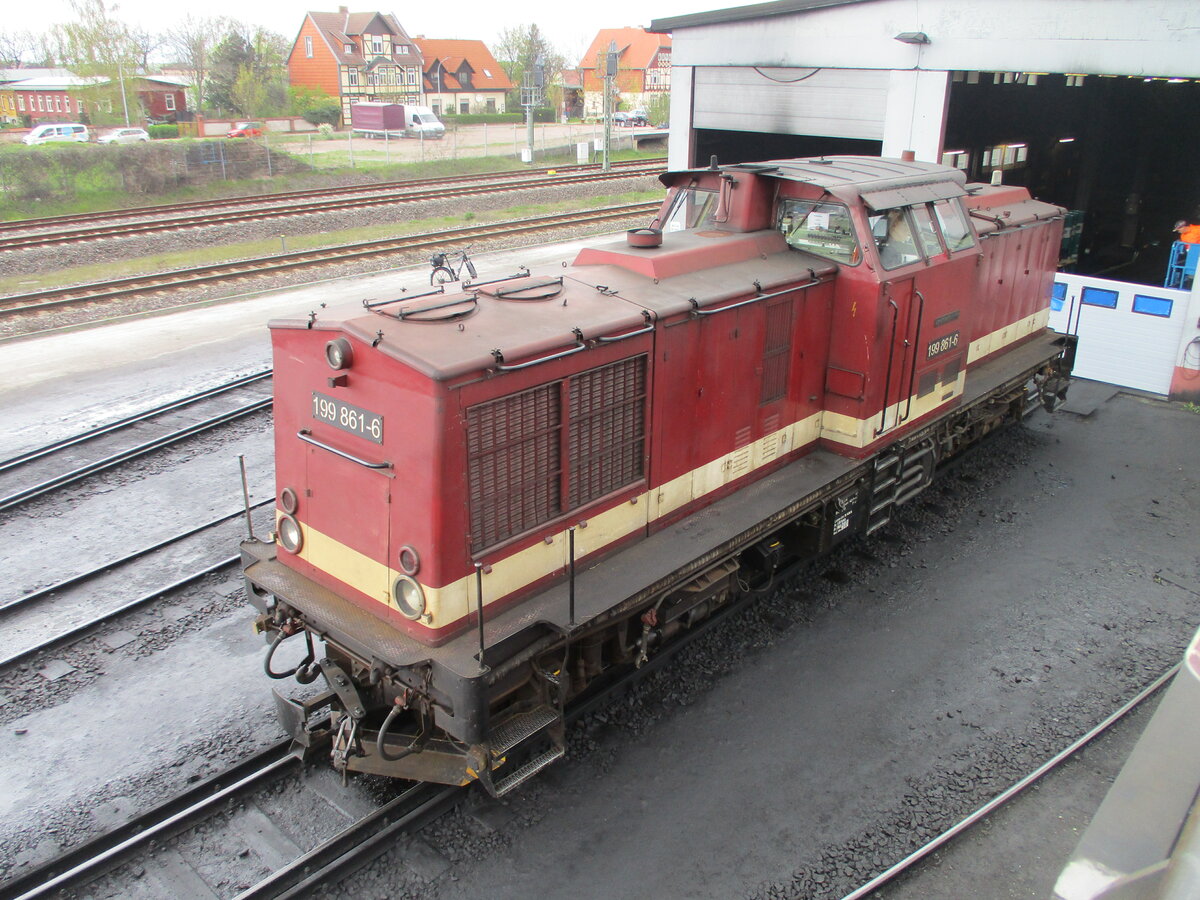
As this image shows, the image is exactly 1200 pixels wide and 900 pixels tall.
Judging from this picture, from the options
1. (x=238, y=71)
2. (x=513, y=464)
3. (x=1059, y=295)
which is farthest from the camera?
(x=238, y=71)

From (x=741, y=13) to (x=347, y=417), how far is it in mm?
13327

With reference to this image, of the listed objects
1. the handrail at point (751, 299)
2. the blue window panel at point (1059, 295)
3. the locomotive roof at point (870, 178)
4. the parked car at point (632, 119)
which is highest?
the parked car at point (632, 119)

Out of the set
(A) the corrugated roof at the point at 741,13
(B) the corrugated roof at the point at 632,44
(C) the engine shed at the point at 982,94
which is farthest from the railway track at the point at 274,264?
(B) the corrugated roof at the point at 632,44

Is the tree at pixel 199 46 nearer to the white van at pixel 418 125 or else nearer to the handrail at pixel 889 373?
the white van at pixel 418 125

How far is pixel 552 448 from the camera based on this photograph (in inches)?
215

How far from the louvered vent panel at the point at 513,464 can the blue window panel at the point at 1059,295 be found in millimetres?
10989

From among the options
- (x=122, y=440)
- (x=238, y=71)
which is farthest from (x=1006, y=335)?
(x=238, y=71)

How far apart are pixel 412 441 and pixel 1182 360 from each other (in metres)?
A: 12.0

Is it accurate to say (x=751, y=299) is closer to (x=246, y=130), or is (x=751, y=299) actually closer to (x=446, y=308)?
(x=446, y=308)

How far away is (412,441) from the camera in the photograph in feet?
15.8

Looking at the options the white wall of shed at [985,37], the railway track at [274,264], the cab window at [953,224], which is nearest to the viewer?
the cab window at [953,224]

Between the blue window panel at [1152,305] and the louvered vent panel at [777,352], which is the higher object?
the louvered vent panel at [777,352]

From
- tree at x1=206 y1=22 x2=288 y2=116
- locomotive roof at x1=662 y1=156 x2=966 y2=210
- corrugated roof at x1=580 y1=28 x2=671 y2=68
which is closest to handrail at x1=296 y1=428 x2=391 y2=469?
locomotive roof at x1=662 y1=156 x2=966 y2=210

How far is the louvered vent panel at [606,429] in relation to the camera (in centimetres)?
556
